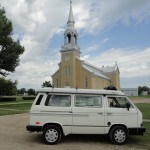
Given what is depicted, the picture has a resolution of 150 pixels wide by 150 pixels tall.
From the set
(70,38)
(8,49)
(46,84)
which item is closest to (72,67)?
(70,38)

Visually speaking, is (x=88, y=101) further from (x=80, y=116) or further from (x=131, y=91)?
(x=131, y=91)

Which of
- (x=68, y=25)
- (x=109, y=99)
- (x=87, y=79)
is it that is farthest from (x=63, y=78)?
(x=109, y=99)

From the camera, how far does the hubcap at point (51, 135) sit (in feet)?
30.7

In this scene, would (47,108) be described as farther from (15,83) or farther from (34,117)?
(15,83)

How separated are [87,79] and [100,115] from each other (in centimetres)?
Result: 6094

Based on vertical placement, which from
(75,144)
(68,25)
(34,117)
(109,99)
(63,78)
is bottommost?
(75,144)

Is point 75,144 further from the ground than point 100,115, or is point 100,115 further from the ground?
point 100,115

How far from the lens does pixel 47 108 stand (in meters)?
9.49

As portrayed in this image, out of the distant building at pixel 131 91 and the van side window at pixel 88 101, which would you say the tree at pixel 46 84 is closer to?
the distant building at pixel 131 91

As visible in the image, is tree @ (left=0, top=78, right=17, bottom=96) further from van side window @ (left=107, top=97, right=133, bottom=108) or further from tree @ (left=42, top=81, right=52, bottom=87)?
van side window @ (left=107, top=97, right=133, bottom=108)

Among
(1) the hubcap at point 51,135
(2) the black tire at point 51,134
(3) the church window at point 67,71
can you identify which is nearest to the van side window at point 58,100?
(2) the black tire at point 51,134

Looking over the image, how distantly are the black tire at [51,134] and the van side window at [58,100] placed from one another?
80 cm

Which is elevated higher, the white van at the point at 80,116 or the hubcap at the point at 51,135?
the white van at the point at 80,116

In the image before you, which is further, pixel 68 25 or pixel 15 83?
pixel 68 25
